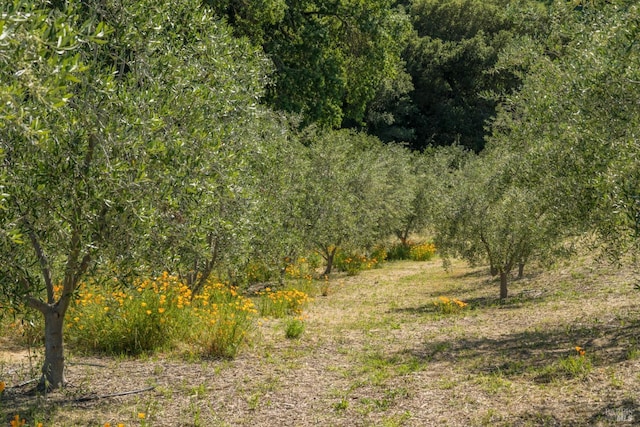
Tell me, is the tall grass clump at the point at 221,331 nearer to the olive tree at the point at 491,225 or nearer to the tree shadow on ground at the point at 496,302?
the tree shadow on ground at the point at 496,302

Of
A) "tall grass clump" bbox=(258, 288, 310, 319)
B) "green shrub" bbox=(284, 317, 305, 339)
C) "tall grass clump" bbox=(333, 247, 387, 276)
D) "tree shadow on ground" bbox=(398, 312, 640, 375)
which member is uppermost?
"tall grass clump" bbox=(333, 247, 387, 276)

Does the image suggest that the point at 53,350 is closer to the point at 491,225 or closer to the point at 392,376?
the point at 392,376

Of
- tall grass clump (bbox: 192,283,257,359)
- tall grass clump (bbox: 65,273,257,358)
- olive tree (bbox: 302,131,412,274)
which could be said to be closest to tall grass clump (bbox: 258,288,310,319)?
tall grass clump (bbox: 192,283,257,359)

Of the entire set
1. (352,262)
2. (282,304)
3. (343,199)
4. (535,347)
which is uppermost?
(343,199)

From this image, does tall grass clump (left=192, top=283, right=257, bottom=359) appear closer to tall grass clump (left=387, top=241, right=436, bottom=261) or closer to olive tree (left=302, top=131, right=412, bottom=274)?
olive tree (left=302, top=131, right=412, bottom=274)

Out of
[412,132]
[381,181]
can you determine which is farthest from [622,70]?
[412,132]

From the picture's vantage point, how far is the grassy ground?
7945 mm

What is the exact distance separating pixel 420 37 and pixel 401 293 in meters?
40.5

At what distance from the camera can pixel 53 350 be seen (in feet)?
27.8

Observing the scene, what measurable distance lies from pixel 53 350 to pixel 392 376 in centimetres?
466

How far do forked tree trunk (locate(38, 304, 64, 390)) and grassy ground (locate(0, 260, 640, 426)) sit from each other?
0.73 ft

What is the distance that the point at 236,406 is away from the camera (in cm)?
847

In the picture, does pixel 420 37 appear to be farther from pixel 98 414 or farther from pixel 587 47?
pixel 98 414

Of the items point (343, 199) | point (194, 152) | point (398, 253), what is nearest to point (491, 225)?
point (343, 199)
